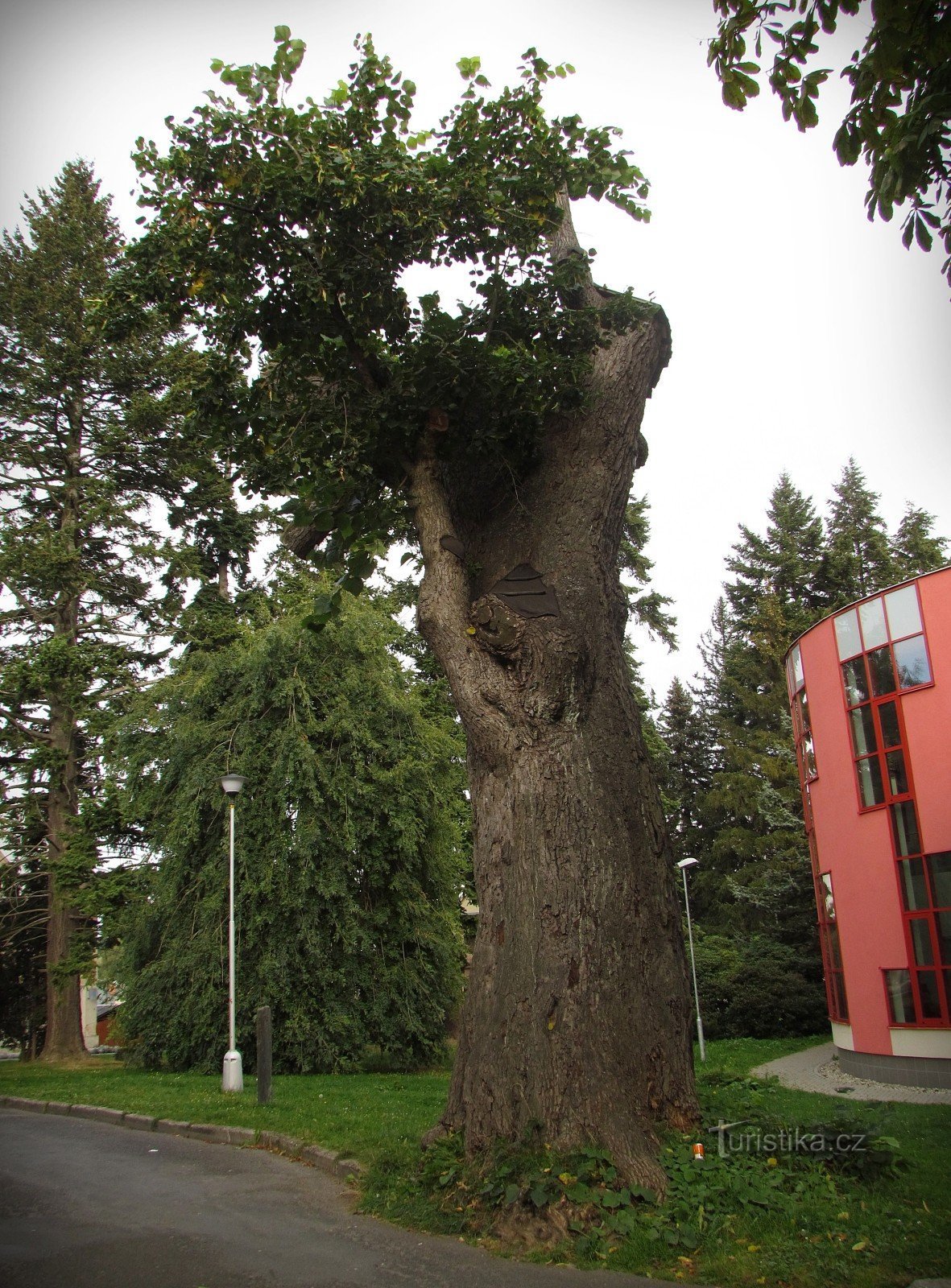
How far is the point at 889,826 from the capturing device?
1577 cm

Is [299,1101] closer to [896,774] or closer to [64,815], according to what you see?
[896,774]

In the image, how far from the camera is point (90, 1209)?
6.07 metres

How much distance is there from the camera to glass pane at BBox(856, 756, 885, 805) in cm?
1612

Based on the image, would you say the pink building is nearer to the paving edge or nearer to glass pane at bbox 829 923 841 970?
glass pane at bbox 829 923 841 970

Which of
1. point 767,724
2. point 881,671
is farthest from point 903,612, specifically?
point 767,724

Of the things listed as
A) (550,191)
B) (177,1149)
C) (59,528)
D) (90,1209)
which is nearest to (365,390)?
(550,191)

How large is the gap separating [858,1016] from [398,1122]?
10.3 meters

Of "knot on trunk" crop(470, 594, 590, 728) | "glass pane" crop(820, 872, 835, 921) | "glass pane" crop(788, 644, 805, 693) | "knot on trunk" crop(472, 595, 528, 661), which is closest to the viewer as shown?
"knot on trunk" crop(470, 594, 590, 728)

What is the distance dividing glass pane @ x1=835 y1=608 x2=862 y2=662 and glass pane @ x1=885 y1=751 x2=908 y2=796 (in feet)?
6.72

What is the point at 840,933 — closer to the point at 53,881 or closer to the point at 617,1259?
the point at 617,1259

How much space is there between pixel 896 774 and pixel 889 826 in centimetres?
89

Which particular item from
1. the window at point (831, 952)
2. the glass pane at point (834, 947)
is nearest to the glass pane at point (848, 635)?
the window at point (831, 952)

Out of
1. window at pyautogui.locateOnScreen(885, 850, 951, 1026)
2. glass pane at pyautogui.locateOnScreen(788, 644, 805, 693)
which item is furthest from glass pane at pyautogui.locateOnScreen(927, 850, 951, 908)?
glass pane at pyautogui.locateOnScreen(788, 644, 805, 693)

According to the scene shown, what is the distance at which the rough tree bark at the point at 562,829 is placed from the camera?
18.7 feet
